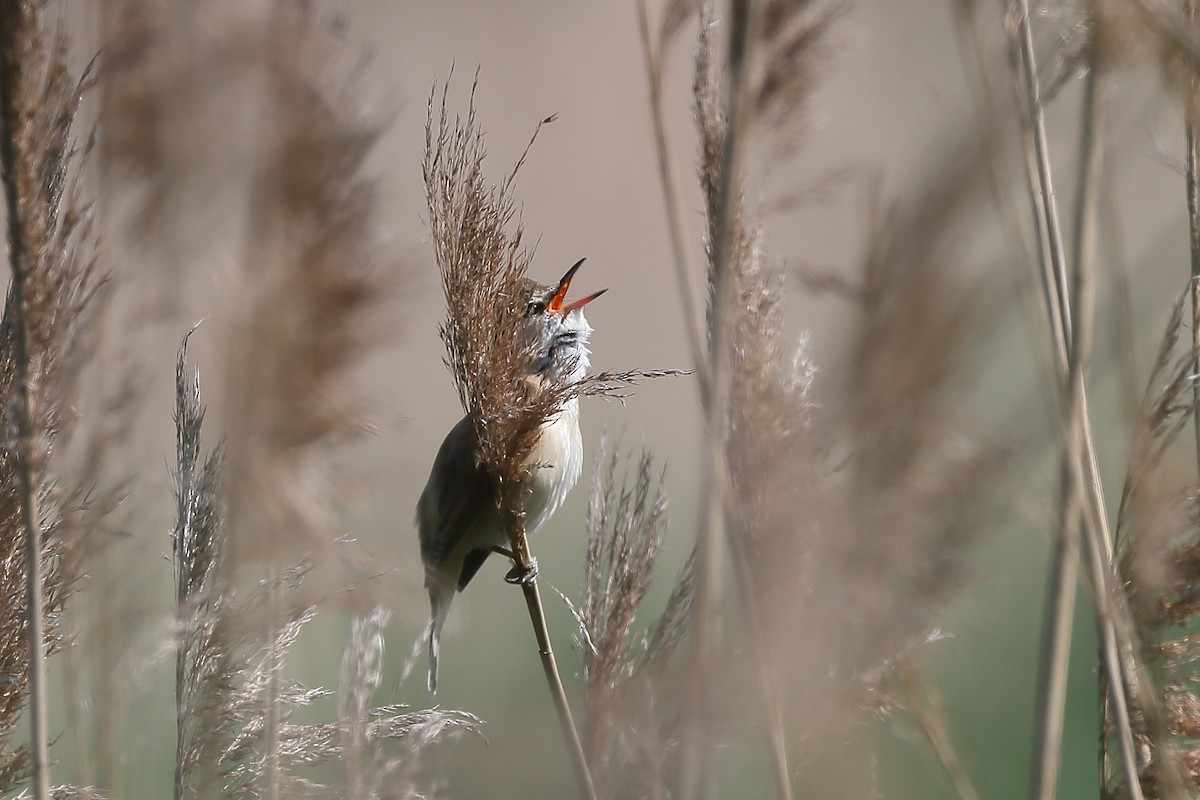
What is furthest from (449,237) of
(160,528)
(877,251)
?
(160,528)

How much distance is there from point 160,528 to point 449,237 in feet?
4.06

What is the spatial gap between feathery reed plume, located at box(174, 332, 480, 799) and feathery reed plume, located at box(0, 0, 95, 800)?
17 cm

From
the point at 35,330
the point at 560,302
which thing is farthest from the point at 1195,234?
the point at 560,302

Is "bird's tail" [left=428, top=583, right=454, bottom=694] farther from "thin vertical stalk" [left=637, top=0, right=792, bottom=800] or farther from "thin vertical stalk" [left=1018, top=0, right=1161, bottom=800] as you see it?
"thin vertical stalk" [left=1018, top=0, right=1161, bottom=800]

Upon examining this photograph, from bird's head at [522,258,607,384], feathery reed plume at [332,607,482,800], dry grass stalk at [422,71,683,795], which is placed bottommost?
feathery reed plume at [332,607,482,800]

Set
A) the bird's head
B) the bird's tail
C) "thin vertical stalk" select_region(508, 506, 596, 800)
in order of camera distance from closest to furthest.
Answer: "thin vertical stalk" select_region(508, 506, 596, 800) < the bird's head < the bird's tail

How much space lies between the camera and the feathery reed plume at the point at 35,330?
1.07 metres

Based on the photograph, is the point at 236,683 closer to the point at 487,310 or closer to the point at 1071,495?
the point at 487,310

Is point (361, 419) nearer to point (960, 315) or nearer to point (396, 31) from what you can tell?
point (960, 315)

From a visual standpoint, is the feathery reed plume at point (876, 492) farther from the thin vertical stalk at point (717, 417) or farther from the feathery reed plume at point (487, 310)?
the feathery reed plume at point (487, 310)

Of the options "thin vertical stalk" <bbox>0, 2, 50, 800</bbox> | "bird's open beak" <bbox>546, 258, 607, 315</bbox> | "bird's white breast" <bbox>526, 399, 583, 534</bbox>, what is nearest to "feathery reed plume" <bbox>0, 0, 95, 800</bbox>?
"thin vertical stalk" <bbox>0, 2, 50, 800</bbox>

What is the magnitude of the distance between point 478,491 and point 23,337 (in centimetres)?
143

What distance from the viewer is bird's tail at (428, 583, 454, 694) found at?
8.57 ft

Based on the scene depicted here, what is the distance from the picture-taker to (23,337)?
1148 mm
